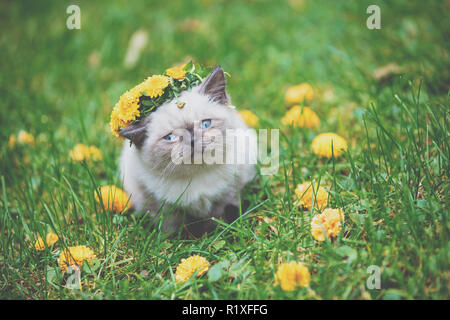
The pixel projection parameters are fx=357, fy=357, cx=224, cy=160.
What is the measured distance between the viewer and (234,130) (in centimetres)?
194

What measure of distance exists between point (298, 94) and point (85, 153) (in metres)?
1.62

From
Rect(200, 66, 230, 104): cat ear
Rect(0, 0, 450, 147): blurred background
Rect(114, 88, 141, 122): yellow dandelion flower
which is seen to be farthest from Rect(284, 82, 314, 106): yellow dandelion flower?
Rect(114, 88, 141, 122): yellow dandelion flower

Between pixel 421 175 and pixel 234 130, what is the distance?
979 millimetres

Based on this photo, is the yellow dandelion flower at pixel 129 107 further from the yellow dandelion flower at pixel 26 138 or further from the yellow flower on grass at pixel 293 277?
the yellow dandelion flower at pixel 26 138

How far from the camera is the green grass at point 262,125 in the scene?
155cm

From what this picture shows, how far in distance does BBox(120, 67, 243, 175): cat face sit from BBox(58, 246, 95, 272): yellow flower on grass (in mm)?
532

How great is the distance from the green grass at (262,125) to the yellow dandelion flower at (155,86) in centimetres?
61

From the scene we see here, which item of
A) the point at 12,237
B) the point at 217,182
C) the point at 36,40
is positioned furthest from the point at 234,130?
the point at 36,40

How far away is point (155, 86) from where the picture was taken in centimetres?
177

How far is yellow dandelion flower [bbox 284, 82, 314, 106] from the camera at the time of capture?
2.74 meters

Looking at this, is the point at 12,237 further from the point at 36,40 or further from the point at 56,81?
the point at 36,40

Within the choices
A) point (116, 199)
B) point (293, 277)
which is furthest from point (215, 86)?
point (293, 277)

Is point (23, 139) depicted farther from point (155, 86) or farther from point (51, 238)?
point (155, 86)

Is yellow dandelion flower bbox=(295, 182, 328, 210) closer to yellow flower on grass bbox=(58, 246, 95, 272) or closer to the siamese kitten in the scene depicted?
the siamese kitten
